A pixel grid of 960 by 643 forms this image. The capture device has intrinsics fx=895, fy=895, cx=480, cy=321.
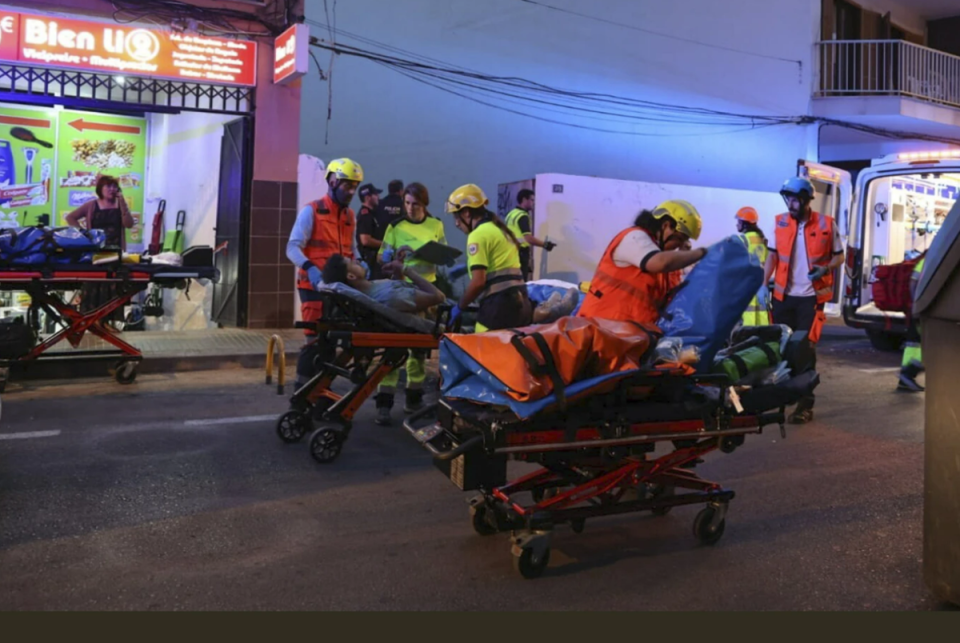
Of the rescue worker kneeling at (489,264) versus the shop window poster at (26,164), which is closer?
the rescue worker kneeling at (489,264)

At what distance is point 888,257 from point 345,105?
28.2 feet

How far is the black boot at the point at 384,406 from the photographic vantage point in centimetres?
701

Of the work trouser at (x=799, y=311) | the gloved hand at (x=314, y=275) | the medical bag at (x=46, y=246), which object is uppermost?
the medical bag at (x=46, y=246)

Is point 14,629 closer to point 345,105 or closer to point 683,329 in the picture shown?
point 683,329

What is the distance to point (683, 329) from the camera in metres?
4.51

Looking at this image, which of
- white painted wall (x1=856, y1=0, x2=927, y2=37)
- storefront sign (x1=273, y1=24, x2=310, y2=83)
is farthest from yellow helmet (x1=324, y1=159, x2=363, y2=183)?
white painted wall (x1=856, y1=0, x2=927, y2=37)

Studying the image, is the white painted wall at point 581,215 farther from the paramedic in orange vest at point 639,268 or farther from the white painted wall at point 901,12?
the white painted wall at point 901,12

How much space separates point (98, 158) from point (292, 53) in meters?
5.37

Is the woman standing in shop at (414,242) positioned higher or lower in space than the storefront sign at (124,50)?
lower

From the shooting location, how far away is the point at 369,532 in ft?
15.0

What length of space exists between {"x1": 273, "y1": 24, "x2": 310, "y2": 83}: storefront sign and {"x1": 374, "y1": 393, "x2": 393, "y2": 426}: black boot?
548cm

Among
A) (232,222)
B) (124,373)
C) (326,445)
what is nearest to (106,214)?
(232,222)

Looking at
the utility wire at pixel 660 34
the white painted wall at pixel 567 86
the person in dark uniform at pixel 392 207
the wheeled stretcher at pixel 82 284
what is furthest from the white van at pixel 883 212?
the wheeled stretcher at pixel 82 284

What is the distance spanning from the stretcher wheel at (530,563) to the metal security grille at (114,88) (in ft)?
28.9
